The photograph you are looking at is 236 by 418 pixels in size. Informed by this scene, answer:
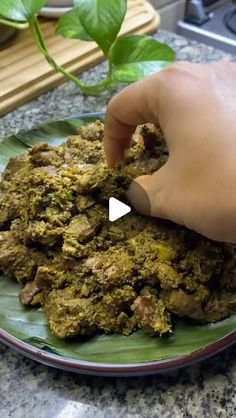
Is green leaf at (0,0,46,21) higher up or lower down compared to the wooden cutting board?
higher up

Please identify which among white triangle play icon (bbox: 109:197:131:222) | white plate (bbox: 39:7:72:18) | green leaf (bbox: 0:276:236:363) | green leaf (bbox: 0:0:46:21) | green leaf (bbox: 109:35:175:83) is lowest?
green leaf (bbox: 0:276:236:363)

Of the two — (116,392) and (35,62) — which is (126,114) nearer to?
(116,392)

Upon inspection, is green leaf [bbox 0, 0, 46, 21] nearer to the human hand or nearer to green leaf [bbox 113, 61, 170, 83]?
green leaf [bbox 113, 61, 170, 83]

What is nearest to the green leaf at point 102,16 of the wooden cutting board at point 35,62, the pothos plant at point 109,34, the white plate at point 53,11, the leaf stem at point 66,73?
the pothos plant at point 109,34

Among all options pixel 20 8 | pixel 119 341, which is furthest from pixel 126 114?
pixel 20 8

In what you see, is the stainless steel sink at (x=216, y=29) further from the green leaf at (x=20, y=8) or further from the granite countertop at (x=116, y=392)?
the granite countertop at (x=116, y=392)

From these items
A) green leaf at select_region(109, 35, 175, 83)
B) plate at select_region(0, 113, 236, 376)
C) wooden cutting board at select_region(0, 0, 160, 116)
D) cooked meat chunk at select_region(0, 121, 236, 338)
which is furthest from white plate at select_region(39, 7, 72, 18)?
plate at select_region(0, 113, 236, 376)
